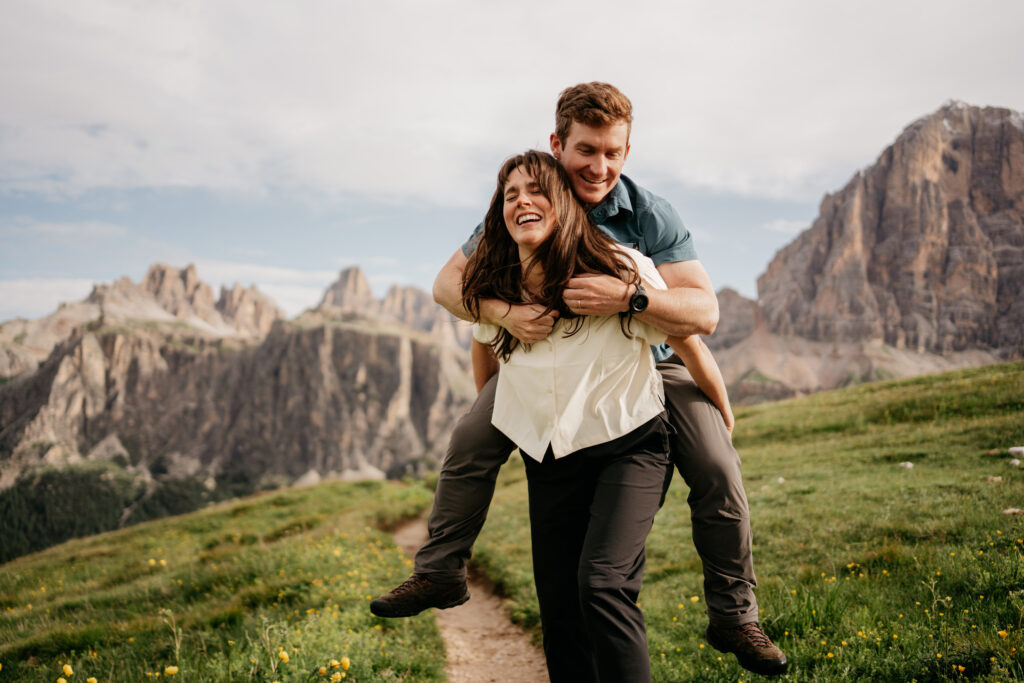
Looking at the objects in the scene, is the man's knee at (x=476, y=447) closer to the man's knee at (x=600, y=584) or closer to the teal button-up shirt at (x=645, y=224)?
the man's knee at (x=600, y=584)

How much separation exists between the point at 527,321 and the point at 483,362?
883 mm

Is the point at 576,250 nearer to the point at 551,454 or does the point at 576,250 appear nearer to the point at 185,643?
the point at 551,454

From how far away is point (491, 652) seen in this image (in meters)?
7.28

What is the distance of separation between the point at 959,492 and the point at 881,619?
17.9 feet

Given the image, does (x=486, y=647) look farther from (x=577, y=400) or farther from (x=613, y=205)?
(x=613, y=205)

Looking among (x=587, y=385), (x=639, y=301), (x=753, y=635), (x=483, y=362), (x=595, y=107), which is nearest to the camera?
(x=639, y=301)

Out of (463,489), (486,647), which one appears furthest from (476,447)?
(486,647)

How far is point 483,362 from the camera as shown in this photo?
13.7 feet

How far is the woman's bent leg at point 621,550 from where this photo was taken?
295cm

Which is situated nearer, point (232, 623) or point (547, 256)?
point (547, 256)

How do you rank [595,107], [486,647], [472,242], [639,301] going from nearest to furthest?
[639,301], [595,107], [472,242], [486,647]

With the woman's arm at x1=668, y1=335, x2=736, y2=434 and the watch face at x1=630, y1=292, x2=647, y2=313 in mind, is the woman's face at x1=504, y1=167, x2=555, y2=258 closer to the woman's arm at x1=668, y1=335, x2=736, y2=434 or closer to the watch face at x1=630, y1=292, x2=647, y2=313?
the watch face at x1=630, y1=292, x2=647, y2=313

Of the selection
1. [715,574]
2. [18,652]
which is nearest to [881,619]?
[715,574]

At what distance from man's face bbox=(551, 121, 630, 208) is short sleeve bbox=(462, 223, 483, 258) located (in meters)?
0.73
